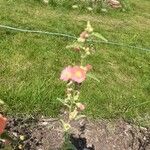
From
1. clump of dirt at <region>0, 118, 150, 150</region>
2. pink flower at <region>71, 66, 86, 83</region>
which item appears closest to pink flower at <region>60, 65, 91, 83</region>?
pink flower at <region>71, 66, 86, 83</region>

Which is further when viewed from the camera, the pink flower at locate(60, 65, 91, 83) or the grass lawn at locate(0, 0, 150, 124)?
the grass lawn at locate(0, 0, 150, 124)

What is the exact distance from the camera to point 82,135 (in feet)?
19.1

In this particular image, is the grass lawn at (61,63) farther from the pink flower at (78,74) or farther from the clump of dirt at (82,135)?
the pink flower at (78,74)

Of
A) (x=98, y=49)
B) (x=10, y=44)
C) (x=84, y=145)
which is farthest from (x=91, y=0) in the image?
(x=84, y=145)

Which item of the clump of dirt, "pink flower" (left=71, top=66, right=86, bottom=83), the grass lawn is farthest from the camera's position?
the grass lawn

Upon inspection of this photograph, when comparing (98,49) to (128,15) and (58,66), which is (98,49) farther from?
(128,15)

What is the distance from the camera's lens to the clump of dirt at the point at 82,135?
541cm

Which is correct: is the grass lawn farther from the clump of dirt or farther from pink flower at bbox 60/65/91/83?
pink flower at bbox 60/65/91/83

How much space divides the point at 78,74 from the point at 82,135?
268 cm

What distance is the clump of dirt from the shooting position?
213 inches

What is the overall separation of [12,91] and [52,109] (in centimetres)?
62

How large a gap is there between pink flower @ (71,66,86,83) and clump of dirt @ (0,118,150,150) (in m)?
2.05

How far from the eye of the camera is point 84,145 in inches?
224

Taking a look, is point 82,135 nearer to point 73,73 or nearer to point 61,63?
point 61,63
